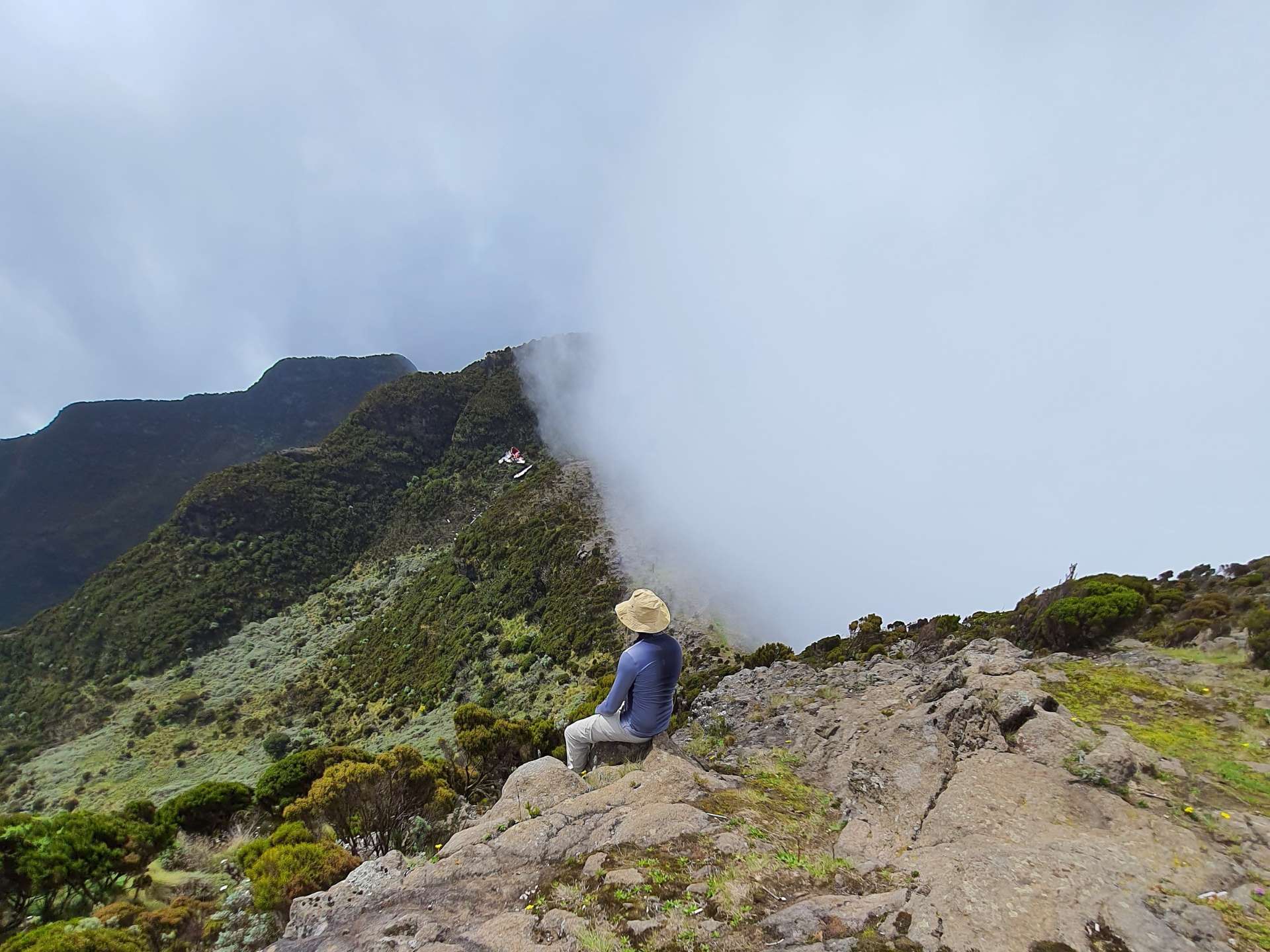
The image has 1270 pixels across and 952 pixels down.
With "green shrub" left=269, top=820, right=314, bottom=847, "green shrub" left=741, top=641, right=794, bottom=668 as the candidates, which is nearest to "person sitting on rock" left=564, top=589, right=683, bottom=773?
"green shrub" left=269, top=820, right=314, bottom=847

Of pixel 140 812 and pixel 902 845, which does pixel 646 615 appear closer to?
pixel 902 845

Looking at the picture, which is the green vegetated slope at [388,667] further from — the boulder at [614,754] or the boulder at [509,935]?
the boulder at [509,935]

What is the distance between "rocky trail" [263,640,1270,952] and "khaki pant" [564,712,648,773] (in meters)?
0.38

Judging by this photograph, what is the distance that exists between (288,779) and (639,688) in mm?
13021

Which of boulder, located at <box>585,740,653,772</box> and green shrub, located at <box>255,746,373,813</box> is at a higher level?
boulder, located at <box>585,740,653,772</box>

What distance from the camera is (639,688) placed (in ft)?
23.3

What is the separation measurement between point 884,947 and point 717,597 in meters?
49.8

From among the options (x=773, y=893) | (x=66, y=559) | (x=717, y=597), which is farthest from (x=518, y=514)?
(x=66, y=559)

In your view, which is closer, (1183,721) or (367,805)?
(1183,721)

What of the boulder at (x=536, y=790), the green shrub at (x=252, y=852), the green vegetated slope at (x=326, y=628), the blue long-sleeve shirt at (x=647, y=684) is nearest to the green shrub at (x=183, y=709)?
the green vegetated slope at (x=326, y=628)

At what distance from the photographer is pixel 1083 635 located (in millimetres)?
15172

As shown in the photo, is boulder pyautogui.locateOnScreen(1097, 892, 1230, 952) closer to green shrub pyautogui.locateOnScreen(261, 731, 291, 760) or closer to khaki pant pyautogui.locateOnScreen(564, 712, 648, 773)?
khaki pant pyautogui.locateOnScreen(564, 712, 648, 773)

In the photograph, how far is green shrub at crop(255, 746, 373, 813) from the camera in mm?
13898

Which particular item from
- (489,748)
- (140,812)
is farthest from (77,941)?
(140,812)
